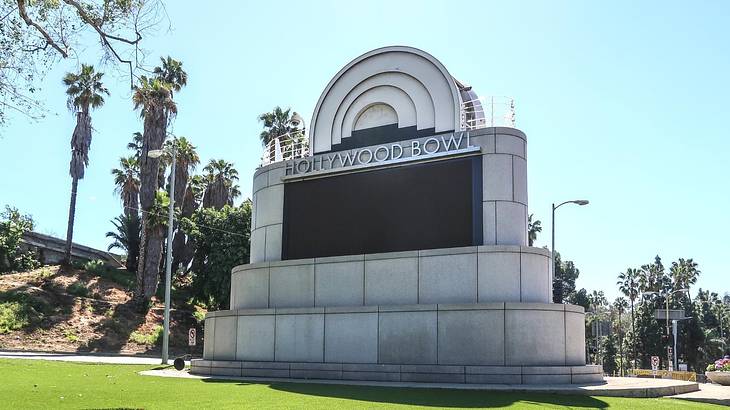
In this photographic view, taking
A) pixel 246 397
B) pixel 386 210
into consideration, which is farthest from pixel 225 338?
pixel 246 397

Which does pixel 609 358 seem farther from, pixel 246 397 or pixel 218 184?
pixel 246 397

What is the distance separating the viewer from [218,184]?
2719 inches

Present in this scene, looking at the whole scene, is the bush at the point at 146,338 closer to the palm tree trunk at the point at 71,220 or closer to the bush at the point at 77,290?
the bush at the point at 77,290

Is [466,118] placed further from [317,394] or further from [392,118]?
[317,394]

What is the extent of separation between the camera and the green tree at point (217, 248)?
5628 cm

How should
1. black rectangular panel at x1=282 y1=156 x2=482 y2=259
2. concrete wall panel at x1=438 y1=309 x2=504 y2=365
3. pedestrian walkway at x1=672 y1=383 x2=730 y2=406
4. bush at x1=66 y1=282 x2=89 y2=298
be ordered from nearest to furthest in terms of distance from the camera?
pedestrian walkway at x1=672 y1=383 x2=730 y2=406 < concrete wall panel at x1=438 y1=309 x2=504 y2=365 < black rectangular panel at x1=282 y1=156 x2=482 y2=259 < bush at x1=66 y1=282 x2=89 y2=298

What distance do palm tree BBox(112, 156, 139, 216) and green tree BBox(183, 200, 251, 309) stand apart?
11.7 m

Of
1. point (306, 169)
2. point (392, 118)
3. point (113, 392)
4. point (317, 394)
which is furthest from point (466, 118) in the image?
point (113, 392)

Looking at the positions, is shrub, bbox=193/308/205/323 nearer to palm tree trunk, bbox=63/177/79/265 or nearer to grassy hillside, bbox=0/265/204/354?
grassy hillside, bbox=0/265/204/354

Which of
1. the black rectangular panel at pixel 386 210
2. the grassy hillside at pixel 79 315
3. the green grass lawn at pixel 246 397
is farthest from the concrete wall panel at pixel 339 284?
the grassy hillside at pixel 79 315

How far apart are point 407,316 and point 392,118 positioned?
777 cm

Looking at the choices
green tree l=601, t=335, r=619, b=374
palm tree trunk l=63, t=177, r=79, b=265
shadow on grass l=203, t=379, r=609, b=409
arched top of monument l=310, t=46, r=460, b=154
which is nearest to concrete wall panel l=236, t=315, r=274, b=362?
shadow on grass l=203, t=379, r=609, b=409

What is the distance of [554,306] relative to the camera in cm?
2248

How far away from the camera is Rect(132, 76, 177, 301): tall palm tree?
5562 centimetres
